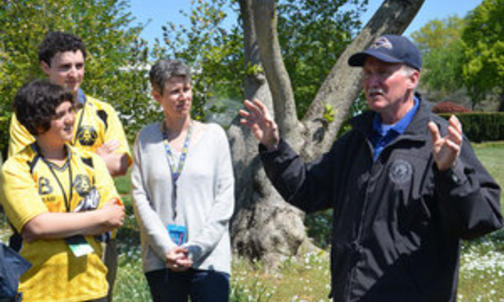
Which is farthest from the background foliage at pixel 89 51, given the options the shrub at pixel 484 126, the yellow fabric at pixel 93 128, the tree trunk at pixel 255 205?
the shrub at pixel 484 126

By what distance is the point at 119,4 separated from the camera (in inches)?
387

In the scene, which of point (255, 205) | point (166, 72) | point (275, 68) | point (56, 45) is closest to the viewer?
point (166, 72)

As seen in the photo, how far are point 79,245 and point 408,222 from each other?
1.72 m

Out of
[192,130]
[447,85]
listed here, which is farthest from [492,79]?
[192,130]

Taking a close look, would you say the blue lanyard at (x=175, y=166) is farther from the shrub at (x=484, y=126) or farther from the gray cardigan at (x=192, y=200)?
the shrub at (x=484, y=126)

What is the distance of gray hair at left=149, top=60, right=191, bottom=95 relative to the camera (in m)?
3.32

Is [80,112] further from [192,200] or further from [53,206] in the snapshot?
[192,200]

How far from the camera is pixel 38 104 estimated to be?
2.83 metres

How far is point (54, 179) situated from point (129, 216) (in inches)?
328

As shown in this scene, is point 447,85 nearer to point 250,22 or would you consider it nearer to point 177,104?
point 250,22

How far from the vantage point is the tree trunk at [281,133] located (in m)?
6.99

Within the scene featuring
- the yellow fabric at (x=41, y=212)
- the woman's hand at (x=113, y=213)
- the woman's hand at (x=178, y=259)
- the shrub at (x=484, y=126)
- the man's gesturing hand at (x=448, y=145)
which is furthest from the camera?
the shrub at (x=484, y=126)

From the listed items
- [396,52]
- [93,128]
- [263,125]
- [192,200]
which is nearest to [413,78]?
[396,52]

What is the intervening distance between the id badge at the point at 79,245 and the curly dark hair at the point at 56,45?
1286mm
